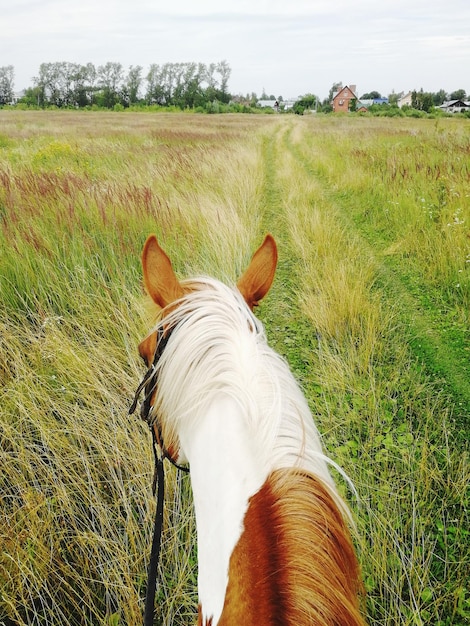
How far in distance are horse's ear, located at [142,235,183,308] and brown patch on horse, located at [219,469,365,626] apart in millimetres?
582

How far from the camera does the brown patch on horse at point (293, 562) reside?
0.68 m

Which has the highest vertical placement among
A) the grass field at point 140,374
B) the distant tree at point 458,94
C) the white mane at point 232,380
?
the distant tree at point 458,94

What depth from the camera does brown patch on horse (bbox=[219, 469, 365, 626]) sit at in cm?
68

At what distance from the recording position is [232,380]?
93 cm

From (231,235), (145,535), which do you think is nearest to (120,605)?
(145,535)

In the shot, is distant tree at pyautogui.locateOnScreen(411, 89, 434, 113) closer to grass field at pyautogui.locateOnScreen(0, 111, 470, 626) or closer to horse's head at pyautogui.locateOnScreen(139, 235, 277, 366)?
grass field at pyautogui.locateOnScreen(0, 111, 470, 626)

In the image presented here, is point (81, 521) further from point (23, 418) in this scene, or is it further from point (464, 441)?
point (464, 441)

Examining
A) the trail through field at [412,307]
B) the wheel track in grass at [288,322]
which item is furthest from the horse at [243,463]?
the trail through field at [412,307]

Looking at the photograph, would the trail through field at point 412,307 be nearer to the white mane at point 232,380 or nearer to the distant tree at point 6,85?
the white mane at point 232,380

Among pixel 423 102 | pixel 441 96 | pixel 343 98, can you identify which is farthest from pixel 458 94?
pixel 423 102

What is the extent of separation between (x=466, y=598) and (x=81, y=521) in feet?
5.56

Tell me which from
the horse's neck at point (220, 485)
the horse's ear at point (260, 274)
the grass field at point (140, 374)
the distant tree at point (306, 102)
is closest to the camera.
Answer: the horse's neck at point (220, 485)

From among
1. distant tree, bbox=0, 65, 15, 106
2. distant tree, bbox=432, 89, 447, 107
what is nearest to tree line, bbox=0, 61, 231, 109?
distant tree, bbox=0, 65, 15, 106

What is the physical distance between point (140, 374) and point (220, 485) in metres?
1.76
